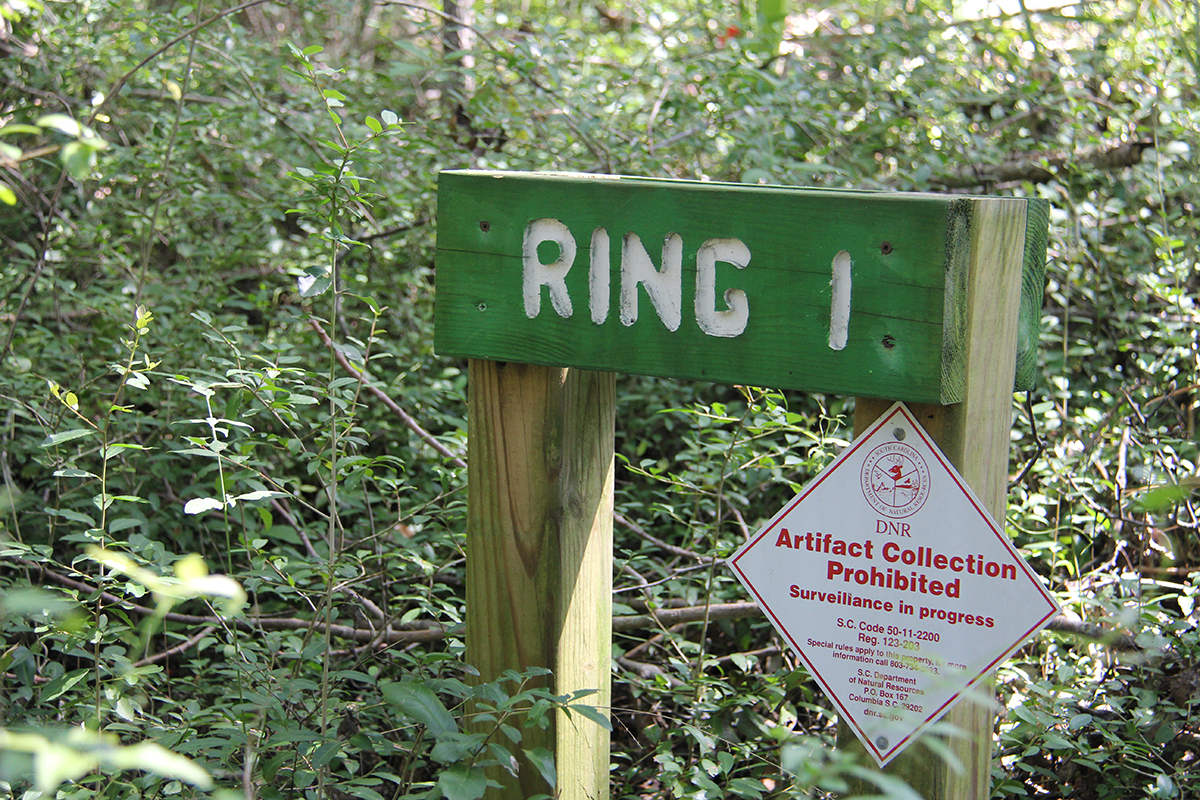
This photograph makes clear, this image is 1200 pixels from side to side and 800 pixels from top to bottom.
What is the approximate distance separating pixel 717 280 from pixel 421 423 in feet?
6.31

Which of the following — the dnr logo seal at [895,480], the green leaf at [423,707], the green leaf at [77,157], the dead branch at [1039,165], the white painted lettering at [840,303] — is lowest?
the green leaf at [423,707]

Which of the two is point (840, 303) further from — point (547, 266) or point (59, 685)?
point (59, 685)

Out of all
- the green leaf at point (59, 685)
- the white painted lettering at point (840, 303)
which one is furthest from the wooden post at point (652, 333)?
the green leaf at point (59, 685)

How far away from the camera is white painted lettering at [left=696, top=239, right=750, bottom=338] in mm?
1536

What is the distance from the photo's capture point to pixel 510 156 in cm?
352

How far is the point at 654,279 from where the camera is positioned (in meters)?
1.59

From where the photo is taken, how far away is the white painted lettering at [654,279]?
157cm

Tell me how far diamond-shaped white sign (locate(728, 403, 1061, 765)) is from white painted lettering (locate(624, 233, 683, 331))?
35 centimetres

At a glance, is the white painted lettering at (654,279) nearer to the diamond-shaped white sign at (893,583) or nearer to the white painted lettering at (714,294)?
the white painted lettering at (714,294)

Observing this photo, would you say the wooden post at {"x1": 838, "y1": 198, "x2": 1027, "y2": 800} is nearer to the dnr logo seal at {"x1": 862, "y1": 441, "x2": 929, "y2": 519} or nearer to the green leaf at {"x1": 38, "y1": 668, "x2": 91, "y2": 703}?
the dnr logo seal at {"x1": 862, "y1": 441, "x2": 929, "y2": 519}

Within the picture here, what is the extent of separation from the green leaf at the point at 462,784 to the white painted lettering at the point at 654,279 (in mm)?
716

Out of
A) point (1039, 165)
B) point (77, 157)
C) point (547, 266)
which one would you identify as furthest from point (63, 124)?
point (1039, 165)

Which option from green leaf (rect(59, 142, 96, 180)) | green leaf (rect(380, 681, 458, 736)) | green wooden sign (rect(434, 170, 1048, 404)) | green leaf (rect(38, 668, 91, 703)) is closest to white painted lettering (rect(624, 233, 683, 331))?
green wooden sign (rect(434, 170, 1048, 404))

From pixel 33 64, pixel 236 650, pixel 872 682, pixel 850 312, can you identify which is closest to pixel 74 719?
pixel 236 650
